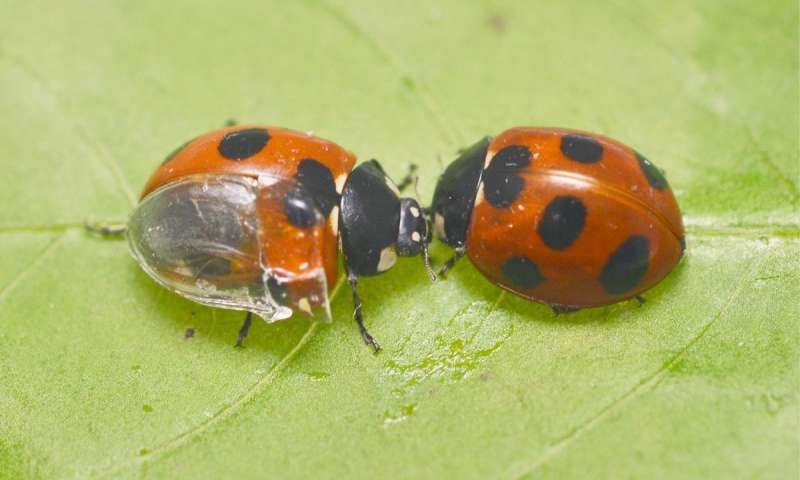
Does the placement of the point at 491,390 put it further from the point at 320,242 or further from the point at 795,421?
the point at 795,421

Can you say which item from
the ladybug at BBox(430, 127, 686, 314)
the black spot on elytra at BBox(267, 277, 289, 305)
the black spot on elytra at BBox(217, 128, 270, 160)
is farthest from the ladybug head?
the black spot on elytra at BBox(217, 128, 270, 160)

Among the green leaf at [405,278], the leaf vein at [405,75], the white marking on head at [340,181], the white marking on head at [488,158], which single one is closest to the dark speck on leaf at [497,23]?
the green leaf at [405,278]

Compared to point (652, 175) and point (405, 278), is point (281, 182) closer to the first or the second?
point (405, 278)

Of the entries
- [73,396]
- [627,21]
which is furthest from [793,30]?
[73,396]

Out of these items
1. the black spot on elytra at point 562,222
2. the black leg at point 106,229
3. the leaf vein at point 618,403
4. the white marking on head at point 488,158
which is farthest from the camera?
the black leg at point 106,229

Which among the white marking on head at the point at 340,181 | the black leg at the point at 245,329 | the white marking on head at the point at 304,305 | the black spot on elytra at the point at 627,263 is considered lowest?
the black leg at the point at 245,329

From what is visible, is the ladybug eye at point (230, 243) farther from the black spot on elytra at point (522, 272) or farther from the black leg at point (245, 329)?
the black spot on elytra at point (522, 272)
